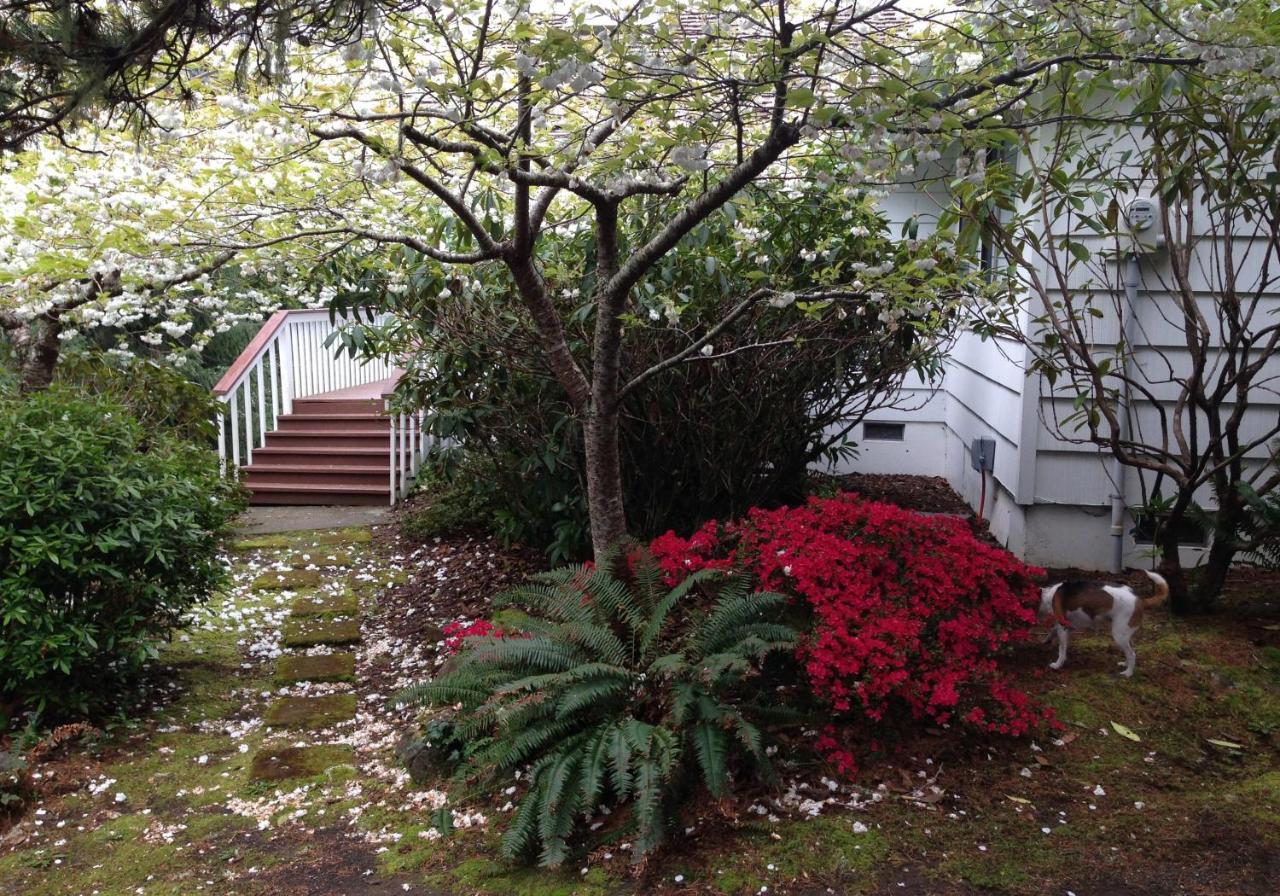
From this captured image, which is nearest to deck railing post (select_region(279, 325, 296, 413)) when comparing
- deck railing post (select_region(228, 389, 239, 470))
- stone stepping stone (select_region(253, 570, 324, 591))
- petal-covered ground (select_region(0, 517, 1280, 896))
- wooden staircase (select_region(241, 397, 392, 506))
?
wooden staircase (select_region(241, 397, 392, 506))

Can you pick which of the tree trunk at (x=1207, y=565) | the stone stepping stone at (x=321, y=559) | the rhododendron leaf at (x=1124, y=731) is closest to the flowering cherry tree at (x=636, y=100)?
the tree trunk at (x=1207, y=565)

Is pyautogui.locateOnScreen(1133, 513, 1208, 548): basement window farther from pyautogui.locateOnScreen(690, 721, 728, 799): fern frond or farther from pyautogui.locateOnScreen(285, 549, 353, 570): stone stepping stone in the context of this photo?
pyautogui.locateOnScreen(285, 549, 353, 570): stone stepping stone

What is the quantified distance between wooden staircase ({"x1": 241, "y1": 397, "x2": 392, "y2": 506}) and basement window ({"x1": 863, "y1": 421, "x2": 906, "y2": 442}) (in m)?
4.37

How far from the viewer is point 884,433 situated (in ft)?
27.5

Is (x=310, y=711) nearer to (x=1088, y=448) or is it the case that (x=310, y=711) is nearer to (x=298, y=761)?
(x=298, y=761)

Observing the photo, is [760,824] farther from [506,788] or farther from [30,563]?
[30,563]

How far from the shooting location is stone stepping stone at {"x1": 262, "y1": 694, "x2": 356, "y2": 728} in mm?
4477

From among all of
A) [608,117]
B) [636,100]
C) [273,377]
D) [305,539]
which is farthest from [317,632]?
[273,377]

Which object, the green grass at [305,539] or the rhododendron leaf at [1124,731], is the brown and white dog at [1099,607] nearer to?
the rhododendron leaf at [1124,731]

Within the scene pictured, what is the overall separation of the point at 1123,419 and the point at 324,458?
715 cm

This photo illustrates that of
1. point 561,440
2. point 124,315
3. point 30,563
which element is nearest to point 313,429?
point 124,315

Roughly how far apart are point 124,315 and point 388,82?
4.66 metres

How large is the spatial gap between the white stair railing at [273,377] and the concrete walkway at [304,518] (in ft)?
1.37

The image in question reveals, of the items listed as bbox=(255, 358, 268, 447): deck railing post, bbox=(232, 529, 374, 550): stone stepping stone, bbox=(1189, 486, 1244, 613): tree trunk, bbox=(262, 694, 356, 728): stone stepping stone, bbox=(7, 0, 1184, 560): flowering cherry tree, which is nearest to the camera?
bbox=(7, 0, 1184, 560): flowering cherry tree
